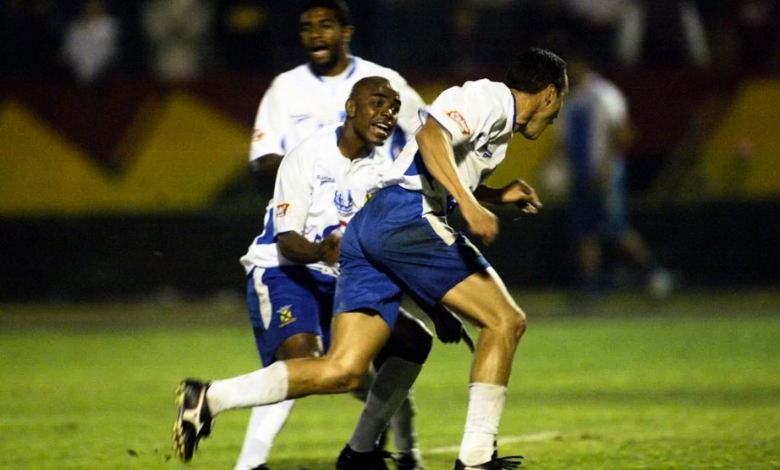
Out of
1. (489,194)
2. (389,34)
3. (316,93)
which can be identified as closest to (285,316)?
(489,194)

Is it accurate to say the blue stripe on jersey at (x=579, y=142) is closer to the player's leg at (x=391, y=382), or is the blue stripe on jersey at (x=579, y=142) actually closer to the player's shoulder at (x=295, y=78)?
the player's shoulder at (x=295, y=78)

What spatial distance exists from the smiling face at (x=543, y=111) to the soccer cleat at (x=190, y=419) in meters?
1.97

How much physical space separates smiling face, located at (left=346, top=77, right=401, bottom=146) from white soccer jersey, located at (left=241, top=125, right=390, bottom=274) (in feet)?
0.62

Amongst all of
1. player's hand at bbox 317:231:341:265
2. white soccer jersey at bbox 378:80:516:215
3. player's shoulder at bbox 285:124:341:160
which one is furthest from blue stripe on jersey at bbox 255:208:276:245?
white soccer jersey at bbox 378:80:516:215

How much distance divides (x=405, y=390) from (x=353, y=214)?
95 centimetres

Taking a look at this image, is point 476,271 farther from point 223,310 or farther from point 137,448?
point 223,310

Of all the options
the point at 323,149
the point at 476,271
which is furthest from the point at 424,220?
the point at 323,149

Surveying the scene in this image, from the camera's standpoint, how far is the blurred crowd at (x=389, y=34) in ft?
58.3

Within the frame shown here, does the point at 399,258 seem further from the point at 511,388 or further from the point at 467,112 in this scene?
the point at 511,388

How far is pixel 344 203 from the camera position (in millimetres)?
7422

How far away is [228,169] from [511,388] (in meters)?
8.07

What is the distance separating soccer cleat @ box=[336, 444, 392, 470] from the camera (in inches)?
289

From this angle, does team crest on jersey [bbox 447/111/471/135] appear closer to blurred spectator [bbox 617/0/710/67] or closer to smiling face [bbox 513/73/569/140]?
smiling face [bbox 513/73/569/140]

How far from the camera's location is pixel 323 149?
7.41 metres
